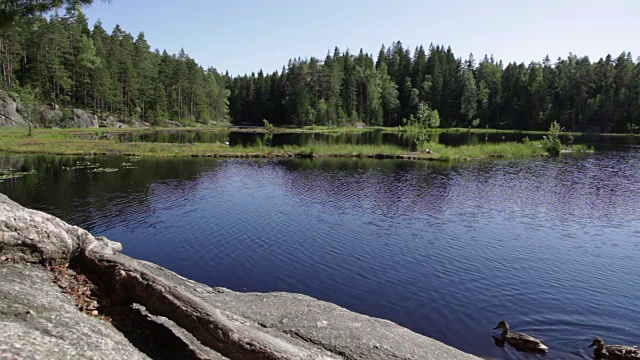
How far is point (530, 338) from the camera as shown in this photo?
14.8 metres

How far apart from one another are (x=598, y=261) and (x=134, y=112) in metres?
138

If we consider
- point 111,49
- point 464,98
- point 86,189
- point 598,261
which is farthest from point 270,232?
point 464,98

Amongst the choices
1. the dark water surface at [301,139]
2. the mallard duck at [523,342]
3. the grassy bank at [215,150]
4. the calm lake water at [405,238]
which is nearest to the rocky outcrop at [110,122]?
the dark water surface at [301,139]

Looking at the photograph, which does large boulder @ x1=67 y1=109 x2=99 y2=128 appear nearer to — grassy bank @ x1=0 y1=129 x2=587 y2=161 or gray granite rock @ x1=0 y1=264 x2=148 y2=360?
grassy bank @ x1=0 y1=129 x2=587 y2=161

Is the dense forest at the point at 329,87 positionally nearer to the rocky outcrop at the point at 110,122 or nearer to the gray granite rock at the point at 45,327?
the rocky outcrop at the point at 110,122

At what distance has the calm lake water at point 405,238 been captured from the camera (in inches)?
698

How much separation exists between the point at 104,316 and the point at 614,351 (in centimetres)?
1529

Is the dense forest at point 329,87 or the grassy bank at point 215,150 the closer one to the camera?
the grassy bank at point 215,150

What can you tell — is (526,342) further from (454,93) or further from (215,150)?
(454,93)

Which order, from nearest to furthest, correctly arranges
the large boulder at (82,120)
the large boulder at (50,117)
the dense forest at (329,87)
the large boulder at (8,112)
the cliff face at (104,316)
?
the cliff face at (104,316), the large boulder at (8,112), the large boulder at (50,117), the large boulder at (82,120), the dense forest at (329,87)

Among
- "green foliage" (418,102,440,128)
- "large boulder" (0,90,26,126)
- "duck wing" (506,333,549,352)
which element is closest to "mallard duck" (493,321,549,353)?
"duck wing" (506,333,549,352)

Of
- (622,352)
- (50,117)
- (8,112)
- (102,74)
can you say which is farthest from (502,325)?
(102,74)

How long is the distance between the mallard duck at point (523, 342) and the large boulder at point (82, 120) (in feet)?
381

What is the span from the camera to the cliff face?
7258 mm
